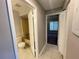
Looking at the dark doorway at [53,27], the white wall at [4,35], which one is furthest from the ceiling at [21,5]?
the dark doorway at [53,27]

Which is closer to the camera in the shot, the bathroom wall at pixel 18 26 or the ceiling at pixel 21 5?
the ceiling at pixel 21 5

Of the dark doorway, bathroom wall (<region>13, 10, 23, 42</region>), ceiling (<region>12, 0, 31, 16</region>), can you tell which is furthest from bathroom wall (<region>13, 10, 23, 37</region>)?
the dark doorway

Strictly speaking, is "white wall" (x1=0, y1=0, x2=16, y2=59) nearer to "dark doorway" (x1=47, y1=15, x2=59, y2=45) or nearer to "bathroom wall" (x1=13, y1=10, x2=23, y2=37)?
"bathroom wall" (x1=13, y1=10, x2=23, y2=37)

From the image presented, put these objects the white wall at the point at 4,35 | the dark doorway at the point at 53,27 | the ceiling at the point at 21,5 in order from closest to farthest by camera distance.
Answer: the white wall at the point at 4,35 < the ceiling at the point at 21,5 < the dark doorway at the point at 53,27

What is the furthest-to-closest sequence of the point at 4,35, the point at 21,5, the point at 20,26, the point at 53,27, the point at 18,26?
1. the point at 53,27
2. the point at 20,26
3. the point at 18,26
4. the point at 21,5
5. the point at 4,35

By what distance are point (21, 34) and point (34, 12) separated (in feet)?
7.42

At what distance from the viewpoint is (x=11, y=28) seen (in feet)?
2.98

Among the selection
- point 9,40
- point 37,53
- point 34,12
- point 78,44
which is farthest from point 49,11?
point 9,40

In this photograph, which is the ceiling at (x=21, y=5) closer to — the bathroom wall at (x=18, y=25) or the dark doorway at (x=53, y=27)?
the bathroom wall at (x=18, y=25)

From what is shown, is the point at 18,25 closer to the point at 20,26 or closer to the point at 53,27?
the point at 20,26

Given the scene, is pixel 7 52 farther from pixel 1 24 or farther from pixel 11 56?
pixel 1 24

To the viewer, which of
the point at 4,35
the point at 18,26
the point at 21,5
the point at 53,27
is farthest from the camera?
the point at 53,27

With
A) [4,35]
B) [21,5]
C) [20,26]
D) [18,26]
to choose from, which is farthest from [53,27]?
[4,35]

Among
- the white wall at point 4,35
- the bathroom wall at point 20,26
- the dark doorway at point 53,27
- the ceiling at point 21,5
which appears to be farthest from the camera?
the dark doorway at point 53,27
